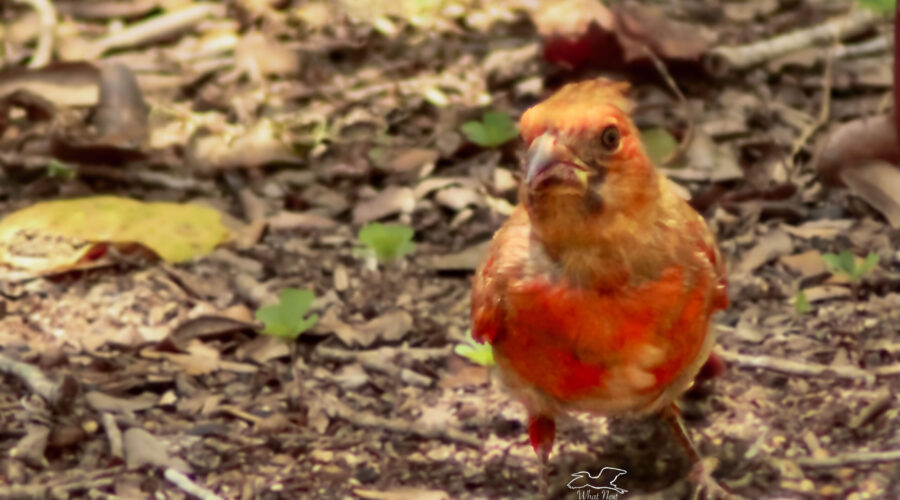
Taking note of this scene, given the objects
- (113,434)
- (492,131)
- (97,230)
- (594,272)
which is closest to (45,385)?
(113,434)

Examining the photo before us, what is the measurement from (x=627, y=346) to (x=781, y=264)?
1430 millimetres

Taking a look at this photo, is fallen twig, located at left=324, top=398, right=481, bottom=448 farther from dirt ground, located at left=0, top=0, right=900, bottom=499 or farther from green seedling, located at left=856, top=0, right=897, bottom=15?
green seedling, located at left=856, top=0, right=897, bottom=15

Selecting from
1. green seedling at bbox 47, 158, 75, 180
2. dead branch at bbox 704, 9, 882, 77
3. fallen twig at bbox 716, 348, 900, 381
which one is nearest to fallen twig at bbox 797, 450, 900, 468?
fallen twig at bbox 716, 348, 900, 381

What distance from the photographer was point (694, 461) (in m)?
2.98

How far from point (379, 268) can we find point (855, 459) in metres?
1.76

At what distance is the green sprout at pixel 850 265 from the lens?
11.0 feet

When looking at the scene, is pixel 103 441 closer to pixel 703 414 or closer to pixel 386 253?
pixel 386 253

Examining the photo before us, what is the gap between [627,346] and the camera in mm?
2547

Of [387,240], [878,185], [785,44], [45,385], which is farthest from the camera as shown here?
[785,44]

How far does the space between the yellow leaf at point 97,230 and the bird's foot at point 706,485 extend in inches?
76.1

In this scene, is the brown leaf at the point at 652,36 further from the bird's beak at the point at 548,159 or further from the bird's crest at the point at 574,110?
the bird's beak at the point at 548,159

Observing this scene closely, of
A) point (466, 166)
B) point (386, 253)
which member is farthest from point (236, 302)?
point (466, 166)

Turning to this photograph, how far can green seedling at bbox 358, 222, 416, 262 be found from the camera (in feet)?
11.9

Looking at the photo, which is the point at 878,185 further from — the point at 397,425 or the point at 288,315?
the point at 288,315
